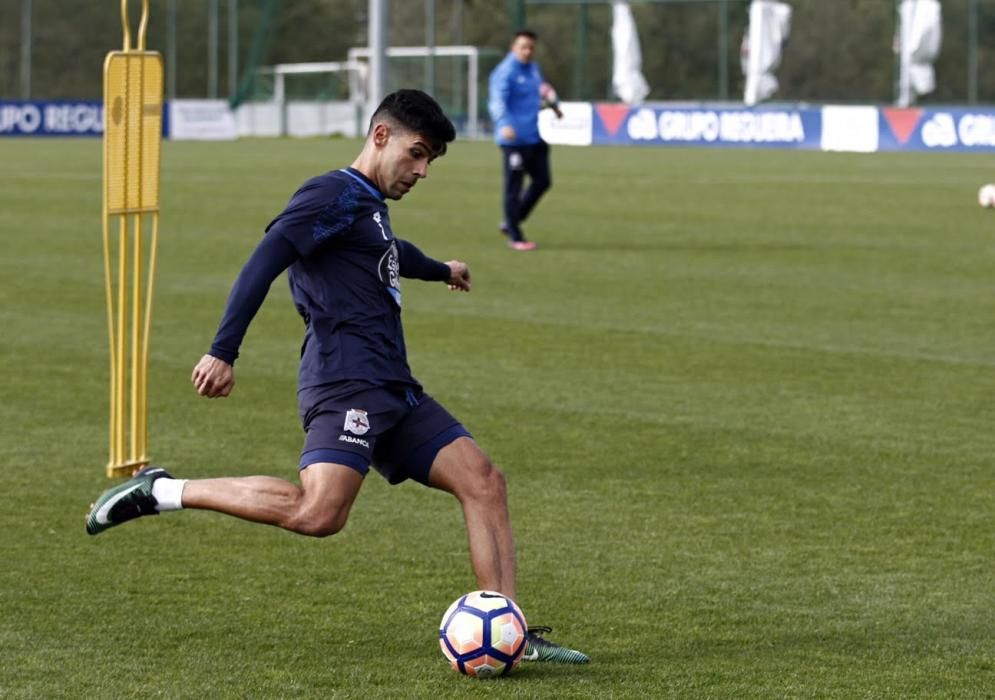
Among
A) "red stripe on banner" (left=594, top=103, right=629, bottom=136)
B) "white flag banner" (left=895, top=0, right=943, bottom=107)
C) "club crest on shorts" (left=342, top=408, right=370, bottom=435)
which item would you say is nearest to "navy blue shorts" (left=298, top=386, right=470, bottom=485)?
"club crest on shorts" (left=342, top=408, right=370, bottom=435)

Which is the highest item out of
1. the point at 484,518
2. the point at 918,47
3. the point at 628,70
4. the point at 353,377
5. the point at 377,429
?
the point at 918,47

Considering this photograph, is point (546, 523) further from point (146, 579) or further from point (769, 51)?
point (769, 51)

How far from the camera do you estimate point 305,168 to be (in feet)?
115

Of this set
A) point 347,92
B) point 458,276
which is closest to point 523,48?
point 458,276

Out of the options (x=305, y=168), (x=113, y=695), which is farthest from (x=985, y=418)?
(x=305, y=168)

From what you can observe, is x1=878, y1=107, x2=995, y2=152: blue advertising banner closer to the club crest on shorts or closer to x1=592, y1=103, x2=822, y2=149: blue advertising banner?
x1=592, y1=103, x2=822, y2=149: blue advertising banner

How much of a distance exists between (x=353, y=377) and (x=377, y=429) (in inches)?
6.9

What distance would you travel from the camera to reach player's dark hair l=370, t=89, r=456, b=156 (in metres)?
5.58

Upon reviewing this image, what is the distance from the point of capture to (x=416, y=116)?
5578 millimetres

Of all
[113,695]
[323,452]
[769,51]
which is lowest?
[113,695]

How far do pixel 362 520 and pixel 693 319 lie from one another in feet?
22.5

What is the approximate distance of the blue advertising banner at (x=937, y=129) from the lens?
41.7 meters

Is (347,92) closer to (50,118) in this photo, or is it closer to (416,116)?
(50,118)

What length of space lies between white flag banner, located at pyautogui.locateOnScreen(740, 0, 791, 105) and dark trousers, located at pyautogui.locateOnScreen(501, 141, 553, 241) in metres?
32.3
